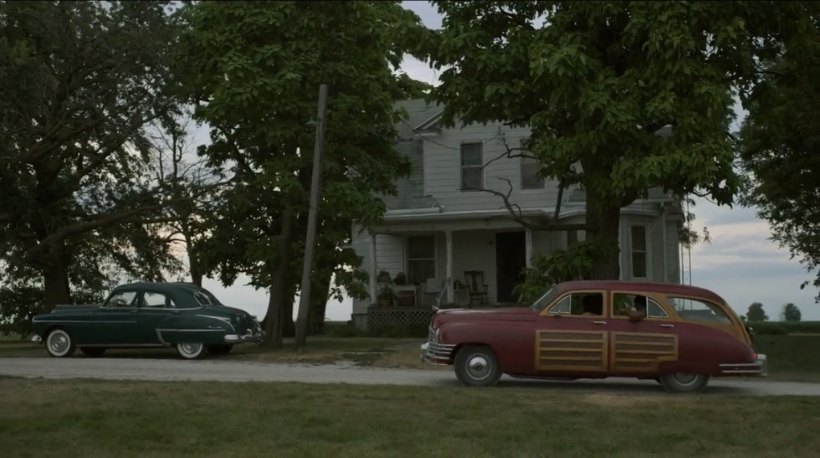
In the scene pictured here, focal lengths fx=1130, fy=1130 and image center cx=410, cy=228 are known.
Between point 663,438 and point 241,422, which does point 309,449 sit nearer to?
point 241,422

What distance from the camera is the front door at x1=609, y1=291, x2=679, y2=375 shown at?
54.9 feet

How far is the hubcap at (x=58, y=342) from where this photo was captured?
25.3m

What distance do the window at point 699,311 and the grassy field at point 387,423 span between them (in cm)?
170

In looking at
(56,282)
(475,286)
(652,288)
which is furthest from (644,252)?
(652,288)

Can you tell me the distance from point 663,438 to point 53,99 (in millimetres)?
21162

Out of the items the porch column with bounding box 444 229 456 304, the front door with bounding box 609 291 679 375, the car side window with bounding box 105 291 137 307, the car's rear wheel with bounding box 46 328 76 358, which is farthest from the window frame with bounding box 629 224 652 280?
the front door with bounding box 609 291 679 375

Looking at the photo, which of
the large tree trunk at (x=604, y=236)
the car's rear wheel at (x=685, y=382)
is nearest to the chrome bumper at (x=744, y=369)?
the car's rear wheel at (x=685, y=382)

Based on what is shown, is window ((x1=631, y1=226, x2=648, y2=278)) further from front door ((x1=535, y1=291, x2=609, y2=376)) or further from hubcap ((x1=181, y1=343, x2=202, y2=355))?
front door ((x1=535, y1=291, x2=609, y2=376))

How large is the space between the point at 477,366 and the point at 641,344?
2.46 meters

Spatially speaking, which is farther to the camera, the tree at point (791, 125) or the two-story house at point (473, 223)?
the two-story house at point (473, 223)

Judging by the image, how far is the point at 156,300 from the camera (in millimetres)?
24875

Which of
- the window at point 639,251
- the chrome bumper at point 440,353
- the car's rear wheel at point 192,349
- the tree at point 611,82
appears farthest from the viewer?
the window at point 639,251

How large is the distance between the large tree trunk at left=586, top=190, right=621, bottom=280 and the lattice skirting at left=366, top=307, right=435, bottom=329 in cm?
1277

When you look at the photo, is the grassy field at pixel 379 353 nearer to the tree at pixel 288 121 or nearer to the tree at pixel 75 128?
the tree at pixel 288 121
